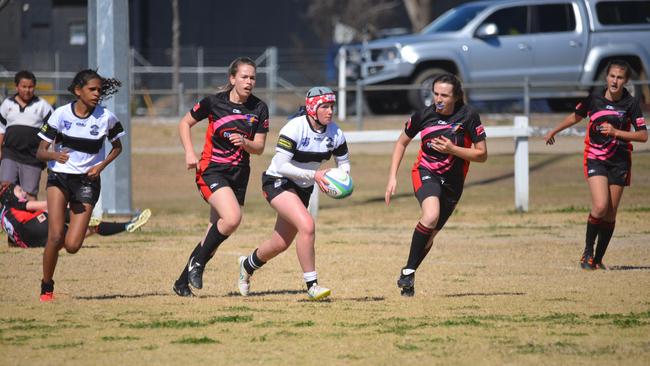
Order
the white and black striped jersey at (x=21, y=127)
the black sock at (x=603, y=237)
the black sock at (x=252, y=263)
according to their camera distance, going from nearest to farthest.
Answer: the black sock at (x=252, y=263), the black sock at (x=603, y=237), the white and black striped jersey at (x=21, y=127)

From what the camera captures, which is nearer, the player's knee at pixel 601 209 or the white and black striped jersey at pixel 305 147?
the white and black striped jersey at pixel 305 147

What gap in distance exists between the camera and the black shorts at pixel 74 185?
31.5 ft

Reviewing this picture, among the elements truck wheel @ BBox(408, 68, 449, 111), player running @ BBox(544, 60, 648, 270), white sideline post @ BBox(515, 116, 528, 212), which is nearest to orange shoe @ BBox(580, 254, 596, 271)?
player running @ BBox(544, 60, 648, 270)

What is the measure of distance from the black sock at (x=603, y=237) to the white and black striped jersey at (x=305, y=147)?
3.52 meters

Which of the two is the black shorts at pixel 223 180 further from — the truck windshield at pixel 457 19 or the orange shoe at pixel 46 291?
the truck windshield at pixel 457 19

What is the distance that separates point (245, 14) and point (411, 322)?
32560 millimetres

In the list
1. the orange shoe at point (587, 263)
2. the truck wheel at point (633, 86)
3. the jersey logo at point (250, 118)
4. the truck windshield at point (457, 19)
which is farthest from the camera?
the truck windshield at point (457, 19)

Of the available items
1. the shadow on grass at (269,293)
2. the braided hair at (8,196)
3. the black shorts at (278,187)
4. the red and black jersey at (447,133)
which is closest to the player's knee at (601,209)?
the red and black jersey at (447,133)

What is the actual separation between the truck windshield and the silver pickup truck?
3 cm

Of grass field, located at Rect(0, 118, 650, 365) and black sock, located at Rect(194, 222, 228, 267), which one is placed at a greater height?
black sock, located at Rect(194, 222, 228, 267)

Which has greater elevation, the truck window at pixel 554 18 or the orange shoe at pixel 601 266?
the truck window at pixel 554 18

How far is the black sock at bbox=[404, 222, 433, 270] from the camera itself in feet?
32.3

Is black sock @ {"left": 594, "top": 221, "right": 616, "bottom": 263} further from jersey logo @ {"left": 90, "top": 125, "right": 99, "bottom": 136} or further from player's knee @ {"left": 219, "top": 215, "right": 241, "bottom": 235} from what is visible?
jersey logo @ {"left": 90, "top": 125, "right": 99, "bottom": 136}

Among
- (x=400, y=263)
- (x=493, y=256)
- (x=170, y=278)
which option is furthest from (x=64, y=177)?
(x=493, y=256)
